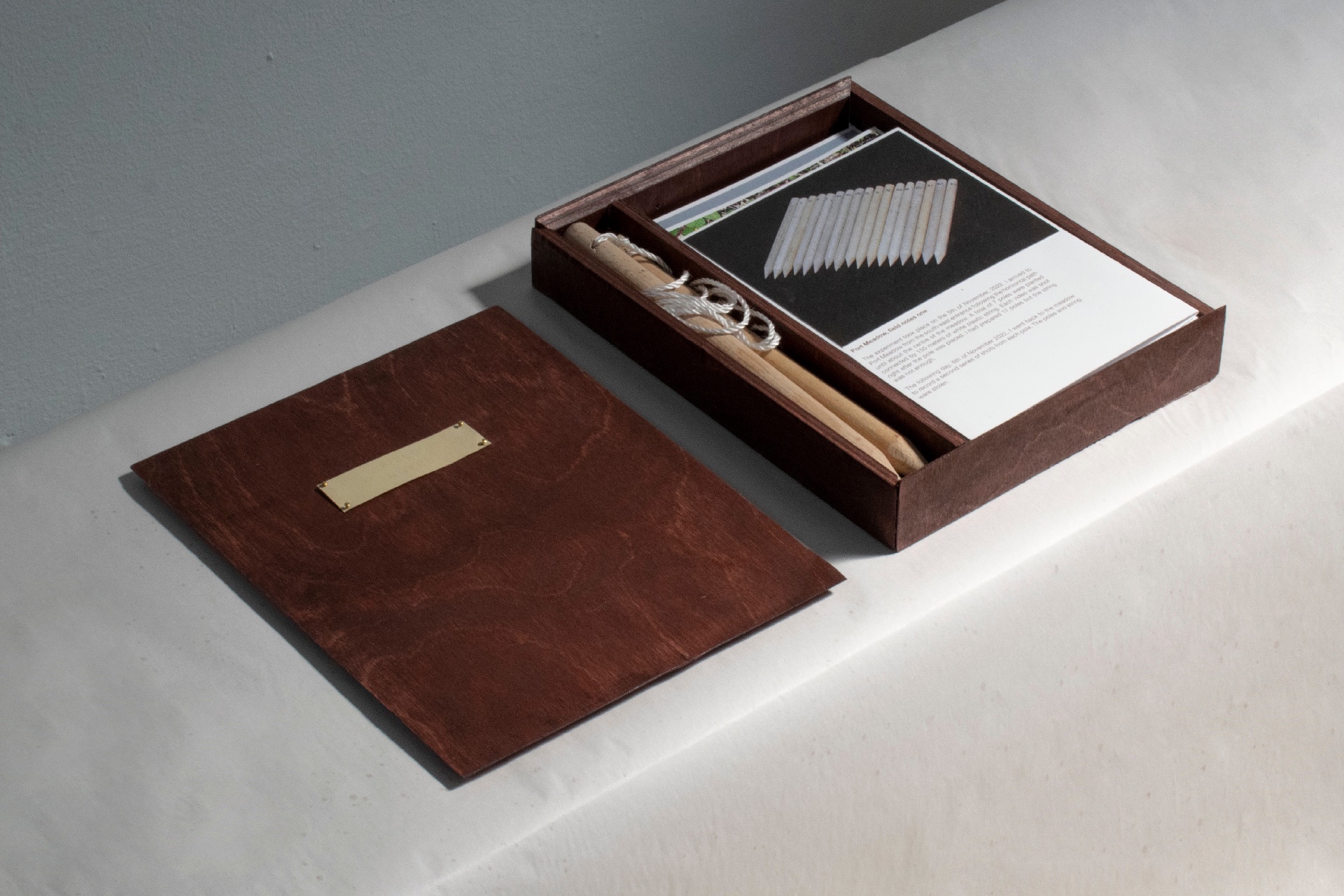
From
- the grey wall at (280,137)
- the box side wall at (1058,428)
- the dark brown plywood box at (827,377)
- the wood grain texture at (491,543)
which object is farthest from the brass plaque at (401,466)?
the grey wall at (280,137)

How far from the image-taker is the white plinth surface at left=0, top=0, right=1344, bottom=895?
633mm

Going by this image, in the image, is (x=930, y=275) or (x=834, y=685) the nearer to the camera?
(x=834, y=685)

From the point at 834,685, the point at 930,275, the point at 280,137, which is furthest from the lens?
the point at 280,137

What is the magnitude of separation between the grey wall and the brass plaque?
23.3 inches

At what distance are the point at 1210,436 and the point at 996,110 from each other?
0.33m

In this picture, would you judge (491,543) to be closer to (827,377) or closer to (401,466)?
(401,466)

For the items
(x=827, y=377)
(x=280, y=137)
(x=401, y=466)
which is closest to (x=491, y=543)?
(x=401, y=466)

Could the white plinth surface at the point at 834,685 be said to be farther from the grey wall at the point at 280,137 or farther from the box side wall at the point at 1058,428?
the grey wall at the point at 280,137

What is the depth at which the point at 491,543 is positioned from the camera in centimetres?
71

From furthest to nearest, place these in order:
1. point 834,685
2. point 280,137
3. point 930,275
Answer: point 280,137 → point 930,275 → point 834,685

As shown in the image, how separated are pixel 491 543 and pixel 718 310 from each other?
17cm

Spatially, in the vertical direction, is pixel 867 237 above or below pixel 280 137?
above

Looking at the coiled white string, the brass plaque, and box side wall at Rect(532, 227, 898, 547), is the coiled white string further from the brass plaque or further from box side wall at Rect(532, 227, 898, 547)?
the brass plaque

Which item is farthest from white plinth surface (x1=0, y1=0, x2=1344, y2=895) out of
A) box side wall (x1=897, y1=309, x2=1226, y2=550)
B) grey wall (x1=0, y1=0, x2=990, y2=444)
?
grey wall (x1=0, y1=0, x2=990, y2=444)
